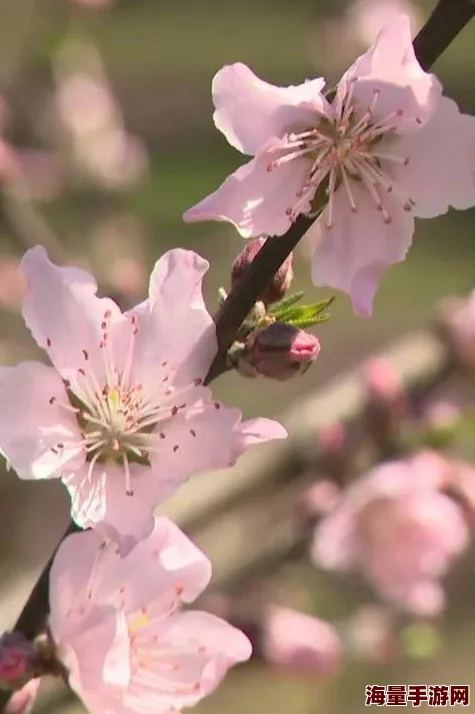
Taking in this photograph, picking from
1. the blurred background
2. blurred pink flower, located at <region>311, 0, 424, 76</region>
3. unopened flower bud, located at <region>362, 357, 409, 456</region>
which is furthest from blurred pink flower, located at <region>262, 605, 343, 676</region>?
blurred pink flower, located at <region>311, 0, 424, 76</region>

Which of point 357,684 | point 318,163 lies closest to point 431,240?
point 357,684

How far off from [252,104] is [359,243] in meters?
0.10

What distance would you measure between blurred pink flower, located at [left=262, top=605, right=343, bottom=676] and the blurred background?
0.03 metres

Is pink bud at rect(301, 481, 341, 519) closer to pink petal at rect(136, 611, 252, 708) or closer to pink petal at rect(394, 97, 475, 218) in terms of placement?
pink petal at rect(136, 611, 252, 708)

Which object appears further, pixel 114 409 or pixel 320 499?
pixel 320 499

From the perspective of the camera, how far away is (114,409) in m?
0.59

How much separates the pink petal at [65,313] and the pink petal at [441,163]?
0.60 feet

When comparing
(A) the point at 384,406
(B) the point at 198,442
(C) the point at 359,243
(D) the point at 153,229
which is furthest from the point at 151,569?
(D) the point at 153,229

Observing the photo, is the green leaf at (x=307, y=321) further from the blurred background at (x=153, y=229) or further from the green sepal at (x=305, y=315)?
the blurred background at (x=153, y=229)

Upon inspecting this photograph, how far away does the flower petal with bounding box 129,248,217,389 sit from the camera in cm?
54

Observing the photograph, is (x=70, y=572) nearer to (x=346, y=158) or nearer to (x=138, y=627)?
(x=138, y=627)

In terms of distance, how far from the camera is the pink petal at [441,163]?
53 cm

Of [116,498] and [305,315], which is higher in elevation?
[305,315]

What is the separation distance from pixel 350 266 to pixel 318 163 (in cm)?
6
